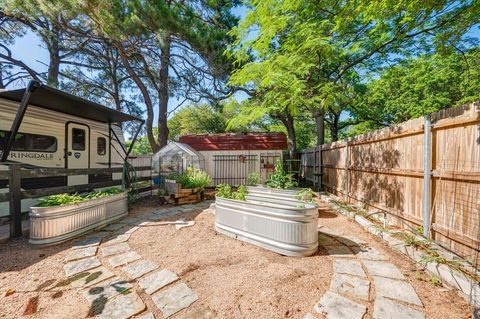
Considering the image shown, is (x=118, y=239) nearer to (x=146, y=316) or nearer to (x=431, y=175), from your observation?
(x=146, y=316)

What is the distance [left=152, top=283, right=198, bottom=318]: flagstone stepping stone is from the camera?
6.63 feet

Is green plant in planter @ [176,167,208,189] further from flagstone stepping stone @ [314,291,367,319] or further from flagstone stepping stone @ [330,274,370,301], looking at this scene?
flagstone stepping stone @ [314,291,367,319]

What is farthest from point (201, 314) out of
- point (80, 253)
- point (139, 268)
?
point (80, 253)

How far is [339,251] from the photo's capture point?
10.6 ft

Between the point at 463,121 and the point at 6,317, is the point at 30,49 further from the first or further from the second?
the point at 463,121

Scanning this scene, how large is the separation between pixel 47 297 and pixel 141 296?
985 millimetres

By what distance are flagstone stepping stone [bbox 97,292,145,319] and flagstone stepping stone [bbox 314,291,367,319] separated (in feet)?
5.56

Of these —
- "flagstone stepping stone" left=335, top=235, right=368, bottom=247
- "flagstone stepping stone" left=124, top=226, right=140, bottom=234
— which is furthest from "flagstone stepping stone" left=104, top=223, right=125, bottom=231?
"flagstone stepping stone" left=335, top=235, right=368, bottom=247

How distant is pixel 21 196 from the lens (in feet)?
12.6

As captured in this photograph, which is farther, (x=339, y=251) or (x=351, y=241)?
(x=351, y=241)

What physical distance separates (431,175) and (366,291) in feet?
6.85

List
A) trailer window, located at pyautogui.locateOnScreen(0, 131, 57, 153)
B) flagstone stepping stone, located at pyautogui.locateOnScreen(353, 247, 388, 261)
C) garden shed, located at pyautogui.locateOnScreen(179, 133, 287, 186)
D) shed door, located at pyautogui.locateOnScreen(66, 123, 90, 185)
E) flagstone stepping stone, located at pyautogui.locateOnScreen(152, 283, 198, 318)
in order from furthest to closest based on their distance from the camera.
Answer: garden shed, located at pyautogui.locateOnScreen(179, 133, 287, 186) → shed door, located at pyautogui.locateOnScreen(66, 123, 90, 185) → trailer window, located at pyautogui.locateOnScreen(0, 131, 57, 153) → flagstone stepping stone, located at pyautogui.locateOnScreen(353, 247, 388, 261) → flagstone stepping stone, located at pyautogui.locateOnScreen(152, 283, 198, 318)

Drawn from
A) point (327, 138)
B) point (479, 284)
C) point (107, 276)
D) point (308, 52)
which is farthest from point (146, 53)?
point (327, 138)

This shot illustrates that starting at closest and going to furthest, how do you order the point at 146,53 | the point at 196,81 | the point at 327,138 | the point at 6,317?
the point at 6,317 < the point at 146,53 < the point at 196,81 < the point at 327,138
